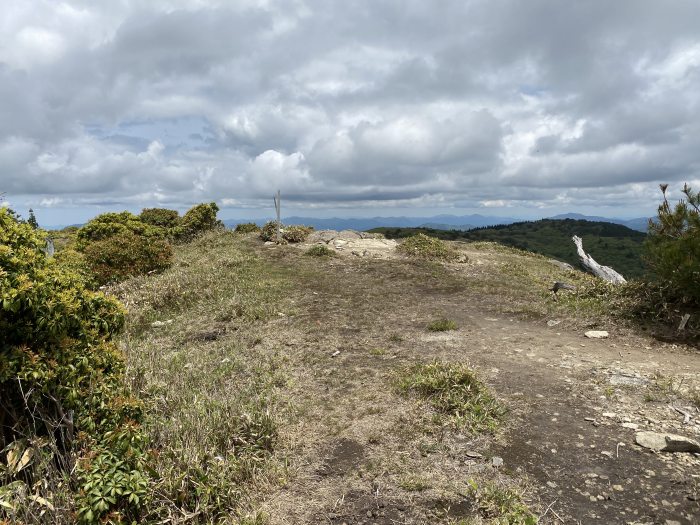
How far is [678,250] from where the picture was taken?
10461 mm

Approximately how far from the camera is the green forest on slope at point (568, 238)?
89.9 meters

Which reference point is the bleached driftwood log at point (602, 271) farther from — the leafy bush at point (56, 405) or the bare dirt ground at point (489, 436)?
the leafy bush at point (56, 405)

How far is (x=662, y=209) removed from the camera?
1177cm

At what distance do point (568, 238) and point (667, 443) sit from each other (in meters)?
141

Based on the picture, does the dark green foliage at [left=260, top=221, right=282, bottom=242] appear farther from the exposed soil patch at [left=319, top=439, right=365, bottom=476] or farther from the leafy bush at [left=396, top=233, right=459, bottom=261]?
the exposed soil patch at [left=319, top=439, right=365, bottom=476]

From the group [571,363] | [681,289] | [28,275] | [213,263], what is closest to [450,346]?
[571,363]

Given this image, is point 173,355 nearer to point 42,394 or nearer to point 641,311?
point 42,394

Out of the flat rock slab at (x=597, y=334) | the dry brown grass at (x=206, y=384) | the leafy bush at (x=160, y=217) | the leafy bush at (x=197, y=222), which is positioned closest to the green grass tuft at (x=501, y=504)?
the dry brown grass at (x=206, y=384)

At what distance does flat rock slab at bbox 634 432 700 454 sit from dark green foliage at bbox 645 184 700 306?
5.98m

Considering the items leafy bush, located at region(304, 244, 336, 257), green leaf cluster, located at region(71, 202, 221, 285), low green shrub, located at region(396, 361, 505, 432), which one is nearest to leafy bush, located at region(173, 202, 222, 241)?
green leaf cluster, located at region(71, 202, 221, 285)

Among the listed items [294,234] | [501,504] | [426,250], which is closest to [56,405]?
[501,504]

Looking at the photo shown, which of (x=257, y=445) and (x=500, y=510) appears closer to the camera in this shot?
(x=500, y=510)

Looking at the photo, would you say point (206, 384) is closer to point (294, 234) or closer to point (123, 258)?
point (123, 258)

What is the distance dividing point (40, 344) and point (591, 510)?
6.75m
